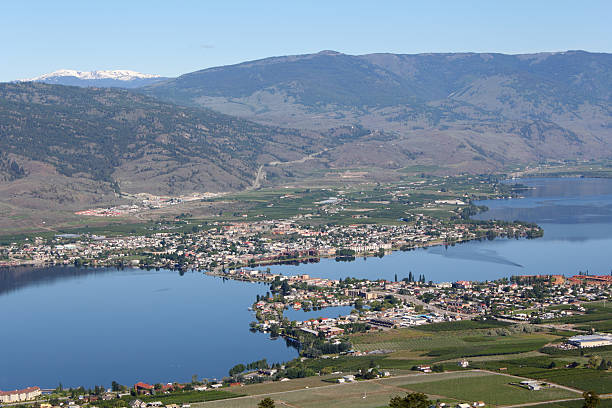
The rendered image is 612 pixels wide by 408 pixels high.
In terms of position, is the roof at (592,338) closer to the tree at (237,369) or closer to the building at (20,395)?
the tree at (237,369)

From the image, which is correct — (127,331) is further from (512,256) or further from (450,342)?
(512,256)

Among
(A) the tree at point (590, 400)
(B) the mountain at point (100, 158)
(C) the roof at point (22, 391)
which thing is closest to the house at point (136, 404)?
(C) the roof at point (22, 391)

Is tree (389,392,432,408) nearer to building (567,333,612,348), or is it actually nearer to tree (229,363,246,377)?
tree (229,363,246,377)

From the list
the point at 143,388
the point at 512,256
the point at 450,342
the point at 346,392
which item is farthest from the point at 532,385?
the point at 512,256

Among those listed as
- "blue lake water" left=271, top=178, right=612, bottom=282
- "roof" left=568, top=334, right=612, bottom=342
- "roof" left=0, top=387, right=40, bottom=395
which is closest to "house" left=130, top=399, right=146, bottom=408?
"roof" left=0, top=387, right=40, bottom=395

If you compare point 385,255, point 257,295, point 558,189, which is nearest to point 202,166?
point 558,189

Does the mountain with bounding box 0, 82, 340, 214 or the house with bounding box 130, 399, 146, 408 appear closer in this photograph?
the house with bounding box 130, 399, 146, 408

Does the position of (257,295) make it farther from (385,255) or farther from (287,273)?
(385,255)
